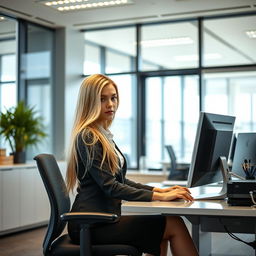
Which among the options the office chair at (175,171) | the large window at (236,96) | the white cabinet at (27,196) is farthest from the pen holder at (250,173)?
the large window at (236,96)

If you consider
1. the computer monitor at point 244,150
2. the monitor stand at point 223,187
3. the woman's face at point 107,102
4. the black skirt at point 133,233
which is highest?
the woman's face at point 107,102

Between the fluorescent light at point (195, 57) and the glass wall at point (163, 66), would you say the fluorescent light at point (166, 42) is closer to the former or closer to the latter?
the glass wall at point (163, 66)

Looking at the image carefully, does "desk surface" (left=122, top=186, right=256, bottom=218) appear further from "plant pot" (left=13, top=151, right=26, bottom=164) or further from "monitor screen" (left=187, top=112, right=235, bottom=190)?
"plant pot" (left=13, top=151, right=26, bottom=164)

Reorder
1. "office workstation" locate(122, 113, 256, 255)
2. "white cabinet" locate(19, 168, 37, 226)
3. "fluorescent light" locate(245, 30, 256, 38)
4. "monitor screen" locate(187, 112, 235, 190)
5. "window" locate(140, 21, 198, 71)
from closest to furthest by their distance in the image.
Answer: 1. "office workstation" locate(122, 113, 256, 255)
2. "monitor screen" locate(187, 112, 235, 190)
3. "white cabinet" locate(19, 168, 37, 226)
4. "fluorescent light" locate(245, 30, 256, 38)
5. "window" locate(140, 21, 198, 71)

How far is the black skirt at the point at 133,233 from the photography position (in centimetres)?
221

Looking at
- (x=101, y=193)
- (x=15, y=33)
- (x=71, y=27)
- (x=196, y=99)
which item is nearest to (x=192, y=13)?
(x=196, y=99)

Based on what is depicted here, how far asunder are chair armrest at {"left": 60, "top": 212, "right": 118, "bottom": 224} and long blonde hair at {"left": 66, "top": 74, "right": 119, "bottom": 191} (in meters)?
0.26

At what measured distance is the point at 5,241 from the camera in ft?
16.1

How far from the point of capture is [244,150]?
127 inches

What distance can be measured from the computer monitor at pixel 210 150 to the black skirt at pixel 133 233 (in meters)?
0.36

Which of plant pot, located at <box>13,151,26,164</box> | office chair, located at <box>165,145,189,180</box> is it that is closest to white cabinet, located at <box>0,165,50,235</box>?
plant pot, located at <box>13,151,26,164</box>

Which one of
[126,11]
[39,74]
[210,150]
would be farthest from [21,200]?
[210,150]

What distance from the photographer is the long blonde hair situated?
227 centimetres

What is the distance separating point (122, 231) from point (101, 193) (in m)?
0.20
